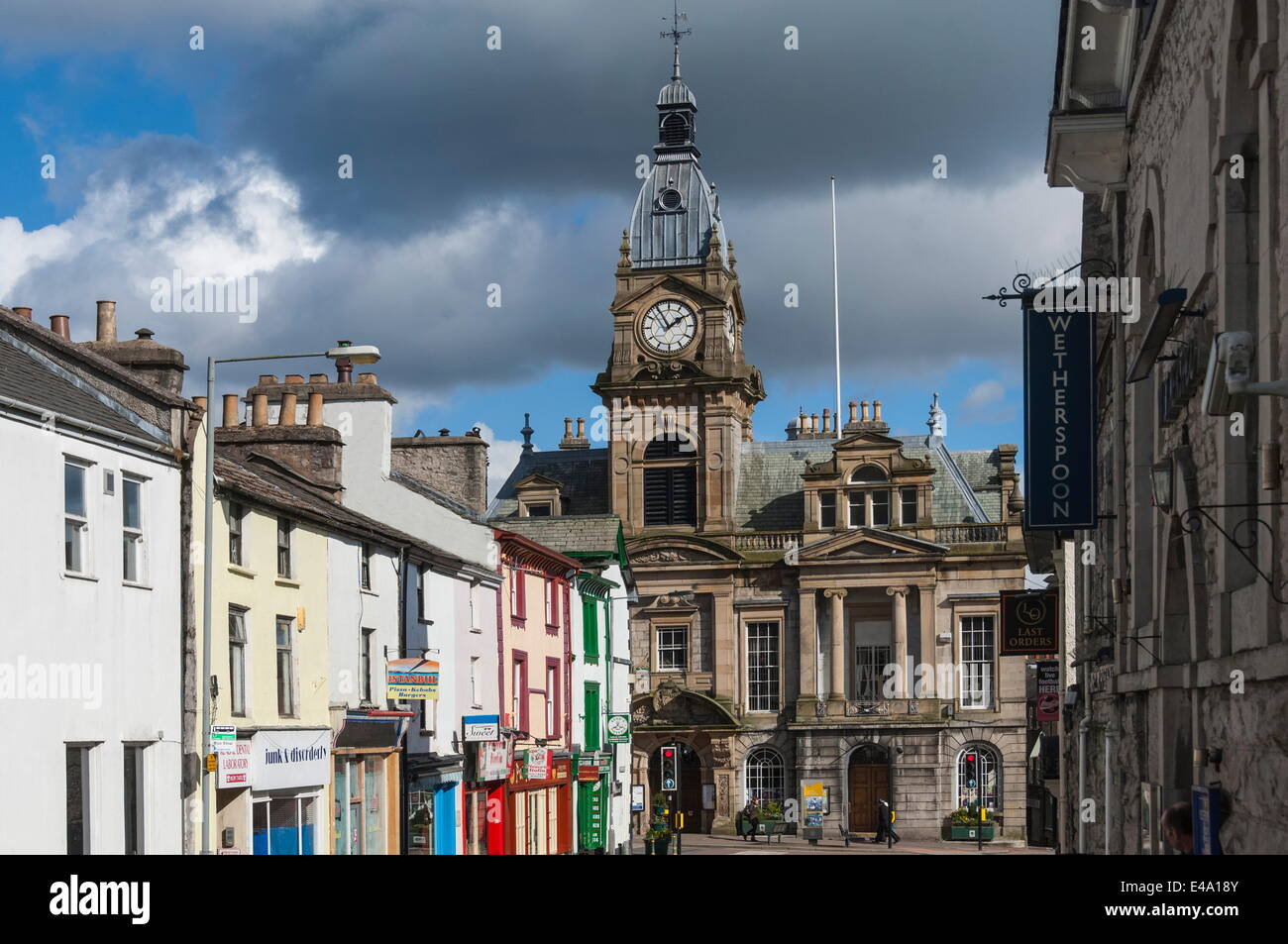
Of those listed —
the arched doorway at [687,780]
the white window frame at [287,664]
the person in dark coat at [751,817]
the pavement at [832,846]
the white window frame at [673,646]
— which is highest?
the white window frame at [287,664]

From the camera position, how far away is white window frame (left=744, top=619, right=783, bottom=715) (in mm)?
→ 70375

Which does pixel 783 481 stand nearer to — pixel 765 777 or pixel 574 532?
pixel 765 777

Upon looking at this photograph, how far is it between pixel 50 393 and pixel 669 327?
52.8 meters

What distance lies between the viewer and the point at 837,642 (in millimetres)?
69562

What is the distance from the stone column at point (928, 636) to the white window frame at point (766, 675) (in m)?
5.75

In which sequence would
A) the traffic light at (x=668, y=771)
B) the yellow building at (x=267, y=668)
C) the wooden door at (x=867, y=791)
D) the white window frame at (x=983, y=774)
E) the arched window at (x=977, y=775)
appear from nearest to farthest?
the yellow building at (x=267, y=668) → the traffic light at (x=668, y=771) → the white window frame at (x=983, y=774) → the arched window at (x=977, y=775) → the wooden door at (x=867, y=791)

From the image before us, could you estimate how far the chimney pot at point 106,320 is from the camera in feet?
90.4

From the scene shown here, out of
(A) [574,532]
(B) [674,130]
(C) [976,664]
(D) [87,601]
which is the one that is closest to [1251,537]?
(D) [87,601]

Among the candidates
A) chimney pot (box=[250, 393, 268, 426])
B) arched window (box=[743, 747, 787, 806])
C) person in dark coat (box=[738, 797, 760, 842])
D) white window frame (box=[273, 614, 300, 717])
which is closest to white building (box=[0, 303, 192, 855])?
white window frame (box=[273, 614, 300, 717])

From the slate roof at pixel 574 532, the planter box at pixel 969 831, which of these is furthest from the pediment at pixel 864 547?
the slate roof at pixel 574 532

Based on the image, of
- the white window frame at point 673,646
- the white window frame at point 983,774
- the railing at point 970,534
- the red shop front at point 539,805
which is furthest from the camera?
the white window frame at point 673,646

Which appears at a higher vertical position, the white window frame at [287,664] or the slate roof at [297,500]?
the slate roof at [297,500]

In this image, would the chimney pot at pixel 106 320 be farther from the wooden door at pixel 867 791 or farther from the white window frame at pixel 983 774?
the white window frame at pixel 983 774
